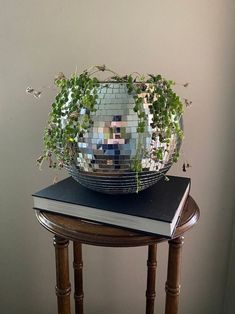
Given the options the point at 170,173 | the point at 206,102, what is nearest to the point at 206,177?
the point at 170,173

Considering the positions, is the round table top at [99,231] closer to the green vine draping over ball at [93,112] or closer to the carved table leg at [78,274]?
the green vine draping over ball at [93,112]

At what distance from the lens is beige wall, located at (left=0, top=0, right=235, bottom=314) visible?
2.58ft

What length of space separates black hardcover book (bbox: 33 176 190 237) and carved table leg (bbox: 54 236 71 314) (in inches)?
2.8

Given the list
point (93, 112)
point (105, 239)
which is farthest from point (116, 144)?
point (105, 239)

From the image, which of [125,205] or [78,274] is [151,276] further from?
[125,205]

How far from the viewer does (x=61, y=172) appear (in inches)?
35.5

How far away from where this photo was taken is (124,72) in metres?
0.82

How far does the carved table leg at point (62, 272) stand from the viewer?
1.92ft

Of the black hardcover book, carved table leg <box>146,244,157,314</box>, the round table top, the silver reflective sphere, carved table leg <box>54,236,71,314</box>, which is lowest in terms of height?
carved table leg <box>146,244,157,314</box>

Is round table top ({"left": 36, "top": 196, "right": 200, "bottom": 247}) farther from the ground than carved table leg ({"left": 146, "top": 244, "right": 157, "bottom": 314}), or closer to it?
farther from the ground

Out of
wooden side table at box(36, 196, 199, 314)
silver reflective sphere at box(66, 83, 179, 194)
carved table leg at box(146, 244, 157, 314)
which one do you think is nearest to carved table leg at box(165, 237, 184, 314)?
wooden side table at box(36, 196, 199, 314)

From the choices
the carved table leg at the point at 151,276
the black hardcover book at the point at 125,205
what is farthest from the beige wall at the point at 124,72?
the black hardcover book at the point at 125,205

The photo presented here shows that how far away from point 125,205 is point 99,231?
0.23 ft

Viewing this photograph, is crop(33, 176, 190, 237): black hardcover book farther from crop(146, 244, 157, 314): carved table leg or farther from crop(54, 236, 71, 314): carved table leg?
crop(146, 244, 157, 314): carved table leg
